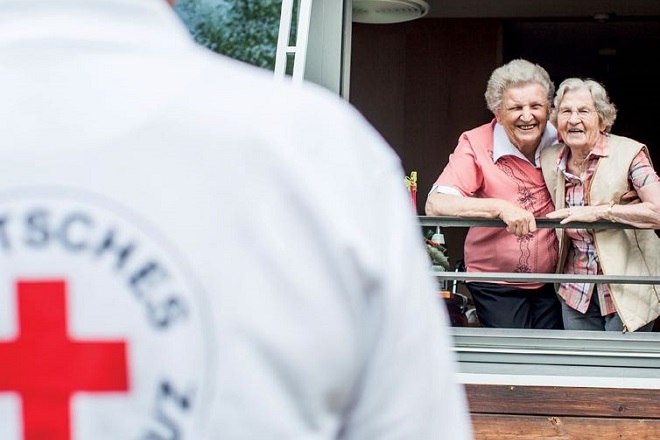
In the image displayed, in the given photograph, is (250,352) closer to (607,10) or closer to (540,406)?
(540,406)

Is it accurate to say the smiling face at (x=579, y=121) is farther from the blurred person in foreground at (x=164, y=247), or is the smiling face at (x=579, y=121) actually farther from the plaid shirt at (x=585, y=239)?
the blurred person in foreground at (x=164, y=247)

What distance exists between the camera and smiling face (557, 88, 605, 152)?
3510mm

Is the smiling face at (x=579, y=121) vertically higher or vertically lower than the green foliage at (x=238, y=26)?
lower

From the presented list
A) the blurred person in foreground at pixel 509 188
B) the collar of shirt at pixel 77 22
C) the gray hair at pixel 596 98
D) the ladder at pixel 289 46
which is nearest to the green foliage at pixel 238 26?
the ladder at pixel 289 46

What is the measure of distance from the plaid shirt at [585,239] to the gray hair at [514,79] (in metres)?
0.26

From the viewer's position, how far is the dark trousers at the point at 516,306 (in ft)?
12.1

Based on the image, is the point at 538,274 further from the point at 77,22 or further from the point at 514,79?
the point at 77,22

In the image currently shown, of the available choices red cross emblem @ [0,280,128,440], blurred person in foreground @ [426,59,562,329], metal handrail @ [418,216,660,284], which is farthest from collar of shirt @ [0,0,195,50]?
blurred person in foreground @ [426,59,562,329]

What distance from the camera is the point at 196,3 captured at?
11.5 feet

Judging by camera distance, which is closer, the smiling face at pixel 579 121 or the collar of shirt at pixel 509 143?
the smiling face at pixel 579 121

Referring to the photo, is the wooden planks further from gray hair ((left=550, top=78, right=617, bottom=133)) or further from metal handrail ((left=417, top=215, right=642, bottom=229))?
gray hair ((left=550, top=78, right=617, bottom=133))

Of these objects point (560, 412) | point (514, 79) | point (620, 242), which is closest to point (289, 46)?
point (514, 79)

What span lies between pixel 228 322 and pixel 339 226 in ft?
0.31

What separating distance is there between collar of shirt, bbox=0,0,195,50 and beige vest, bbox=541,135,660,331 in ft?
9.38
